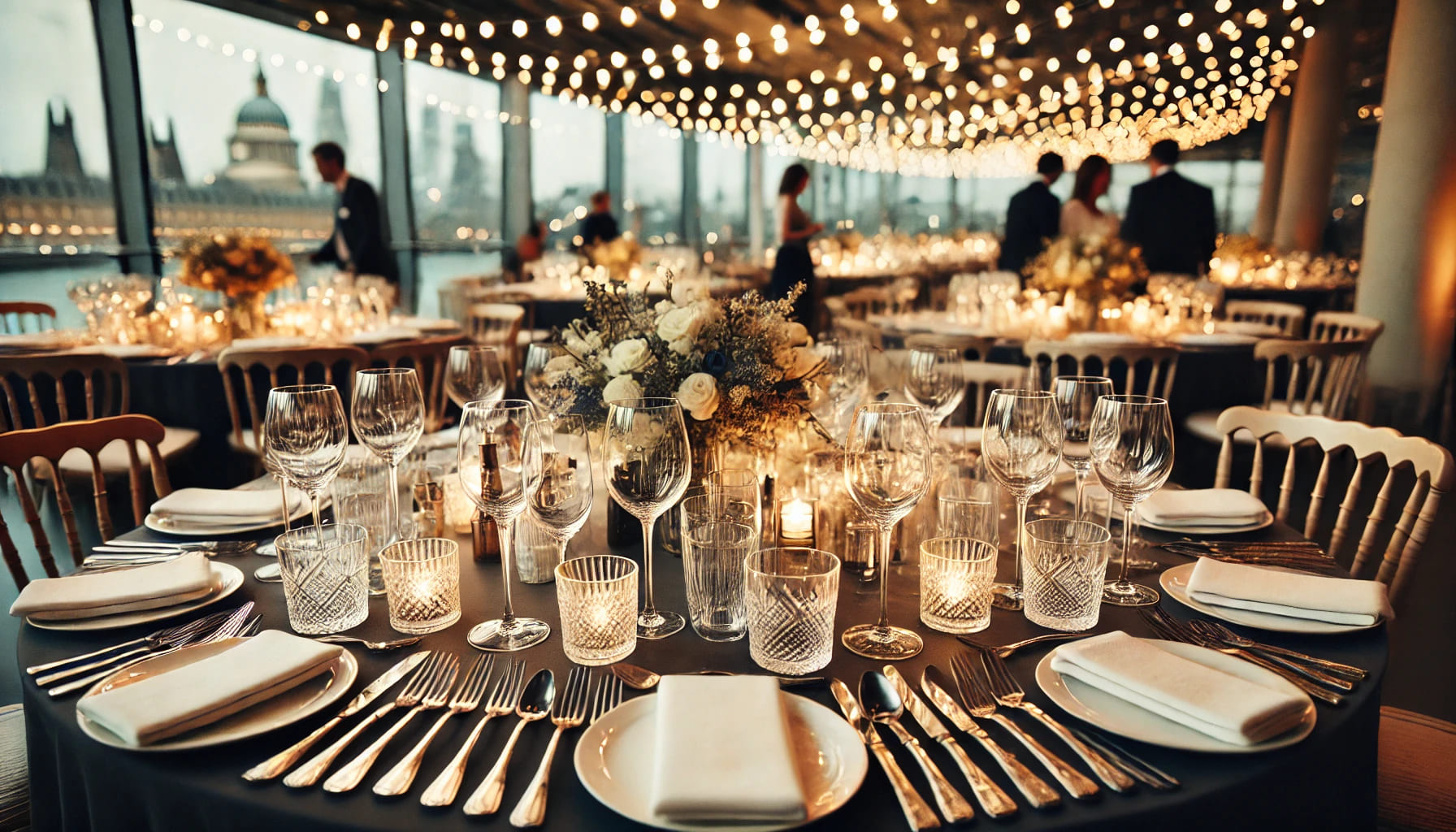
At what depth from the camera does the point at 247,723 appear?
957 mm

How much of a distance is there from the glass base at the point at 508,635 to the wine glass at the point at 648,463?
137 millimetres

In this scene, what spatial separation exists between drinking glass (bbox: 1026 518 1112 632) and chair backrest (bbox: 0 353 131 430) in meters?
3.14

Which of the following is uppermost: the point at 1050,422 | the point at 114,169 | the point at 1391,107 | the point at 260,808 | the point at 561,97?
the point at 561,97

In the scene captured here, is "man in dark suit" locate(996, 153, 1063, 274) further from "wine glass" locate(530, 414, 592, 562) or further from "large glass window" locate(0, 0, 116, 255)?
"large glass window" locate(0, 0, 116, 255)

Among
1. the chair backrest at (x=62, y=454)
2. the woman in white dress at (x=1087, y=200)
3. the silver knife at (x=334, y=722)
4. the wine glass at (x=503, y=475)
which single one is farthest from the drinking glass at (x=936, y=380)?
the woman in white dress at (x=1087, y=200)

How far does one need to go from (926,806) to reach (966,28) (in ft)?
30.5

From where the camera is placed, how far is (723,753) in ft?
2.77

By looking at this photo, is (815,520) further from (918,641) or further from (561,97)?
(561,97)

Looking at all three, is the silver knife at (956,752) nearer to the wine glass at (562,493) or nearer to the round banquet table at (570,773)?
the round banquet table at (570,773)

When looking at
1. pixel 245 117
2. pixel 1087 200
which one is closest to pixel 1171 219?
pixel 1087 200

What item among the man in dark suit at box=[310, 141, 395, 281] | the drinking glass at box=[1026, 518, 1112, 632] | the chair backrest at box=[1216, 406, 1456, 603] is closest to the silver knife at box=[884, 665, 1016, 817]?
the drinking glass at box=[1026, 518, 1112, 632]

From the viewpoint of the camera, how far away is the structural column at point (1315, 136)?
9875mm

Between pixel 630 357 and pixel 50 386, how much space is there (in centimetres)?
356

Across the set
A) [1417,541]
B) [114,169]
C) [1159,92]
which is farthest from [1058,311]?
[1159,92]
